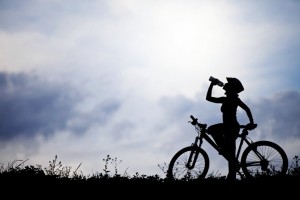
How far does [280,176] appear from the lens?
827cm

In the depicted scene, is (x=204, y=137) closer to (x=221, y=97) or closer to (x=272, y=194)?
(x=221, y=97)

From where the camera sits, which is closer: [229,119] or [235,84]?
[229,119]

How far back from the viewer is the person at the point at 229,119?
30.9 feet

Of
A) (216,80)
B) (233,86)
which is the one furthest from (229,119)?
(216,80)

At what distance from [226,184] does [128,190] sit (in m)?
2.30

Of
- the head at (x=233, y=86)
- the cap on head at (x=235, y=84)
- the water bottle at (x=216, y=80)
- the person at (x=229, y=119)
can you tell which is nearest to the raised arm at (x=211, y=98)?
the person at (x=229, y=119)

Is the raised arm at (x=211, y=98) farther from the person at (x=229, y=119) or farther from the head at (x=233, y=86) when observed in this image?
the head at (x=233, y=86)

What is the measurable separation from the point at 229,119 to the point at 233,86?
971 millimetres

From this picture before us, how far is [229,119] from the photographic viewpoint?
9664 mm

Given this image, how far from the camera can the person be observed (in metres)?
9.41

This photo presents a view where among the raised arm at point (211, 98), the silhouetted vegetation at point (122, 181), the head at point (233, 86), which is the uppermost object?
the head at point (233, 86)

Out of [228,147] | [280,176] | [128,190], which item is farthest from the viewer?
[228,147]

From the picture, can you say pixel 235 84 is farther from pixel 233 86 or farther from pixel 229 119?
pixel 229 119

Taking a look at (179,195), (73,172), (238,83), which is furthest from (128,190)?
(238,83)
